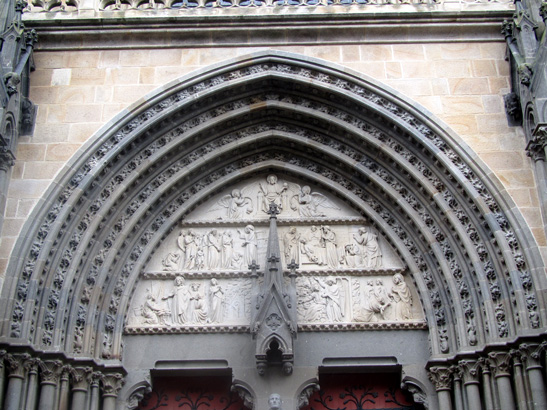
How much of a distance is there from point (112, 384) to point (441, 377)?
403cm

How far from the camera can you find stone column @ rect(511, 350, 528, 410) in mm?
8461

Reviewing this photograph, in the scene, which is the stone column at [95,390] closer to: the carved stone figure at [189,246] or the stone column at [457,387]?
the carved stone figure at [189,246]

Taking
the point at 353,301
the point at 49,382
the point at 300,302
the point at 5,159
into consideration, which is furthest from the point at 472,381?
the point at 5,159

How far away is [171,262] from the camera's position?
34.1ft

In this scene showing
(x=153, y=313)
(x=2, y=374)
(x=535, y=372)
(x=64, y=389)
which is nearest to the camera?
(x=2, y=374)

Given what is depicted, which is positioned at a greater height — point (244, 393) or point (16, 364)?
point (16, 364)

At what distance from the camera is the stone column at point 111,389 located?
30.2 ft

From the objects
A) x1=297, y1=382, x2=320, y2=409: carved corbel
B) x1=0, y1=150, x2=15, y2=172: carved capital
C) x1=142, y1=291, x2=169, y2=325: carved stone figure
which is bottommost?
x1=297, y1=382, x2=320, y2=409: carved corbel

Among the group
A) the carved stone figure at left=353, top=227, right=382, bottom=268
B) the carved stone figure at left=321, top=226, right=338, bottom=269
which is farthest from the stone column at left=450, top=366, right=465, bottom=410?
the carved stone figure at left=321, top=226, right=338, bottom=269

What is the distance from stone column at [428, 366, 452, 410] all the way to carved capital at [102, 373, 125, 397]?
3.86 meters

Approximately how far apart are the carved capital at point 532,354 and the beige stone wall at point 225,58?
5.60ft

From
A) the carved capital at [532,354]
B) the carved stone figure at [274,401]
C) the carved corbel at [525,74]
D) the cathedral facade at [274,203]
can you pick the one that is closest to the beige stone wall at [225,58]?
the cathedral facade at [274,203]

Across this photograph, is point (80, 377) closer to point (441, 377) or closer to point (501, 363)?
point (441, 377)

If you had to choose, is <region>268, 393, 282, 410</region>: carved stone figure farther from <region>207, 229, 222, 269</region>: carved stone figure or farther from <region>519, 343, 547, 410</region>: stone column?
<region>519, 343, 547, 410</region>: stone column
